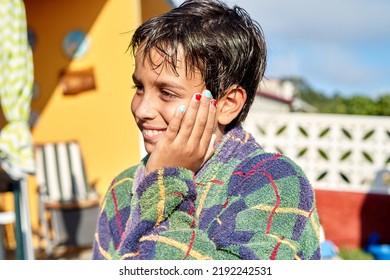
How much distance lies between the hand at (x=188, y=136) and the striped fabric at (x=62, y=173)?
4723 mm

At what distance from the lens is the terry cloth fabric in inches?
40.2

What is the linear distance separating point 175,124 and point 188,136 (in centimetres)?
3

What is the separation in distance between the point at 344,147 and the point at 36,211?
121 inches

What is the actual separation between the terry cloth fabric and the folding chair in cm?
460

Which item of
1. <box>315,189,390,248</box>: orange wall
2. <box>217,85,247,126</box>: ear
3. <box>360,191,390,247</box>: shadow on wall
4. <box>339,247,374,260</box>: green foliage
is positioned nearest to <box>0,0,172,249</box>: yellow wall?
<box>315,189,390,248</box>: orange wall

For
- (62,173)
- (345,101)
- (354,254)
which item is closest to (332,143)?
(354,254)

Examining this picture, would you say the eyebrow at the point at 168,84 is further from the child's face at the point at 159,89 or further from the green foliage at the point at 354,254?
the green foliage at the point at 354,254

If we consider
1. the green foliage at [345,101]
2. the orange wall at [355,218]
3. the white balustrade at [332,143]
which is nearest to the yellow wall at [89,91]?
the white balustrade at [332,143]

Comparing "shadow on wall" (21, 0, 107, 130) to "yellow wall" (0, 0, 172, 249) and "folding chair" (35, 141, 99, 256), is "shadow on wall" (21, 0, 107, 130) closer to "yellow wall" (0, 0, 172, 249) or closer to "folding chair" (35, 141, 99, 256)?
"yellow wall" (0, 0, 172, 249)
